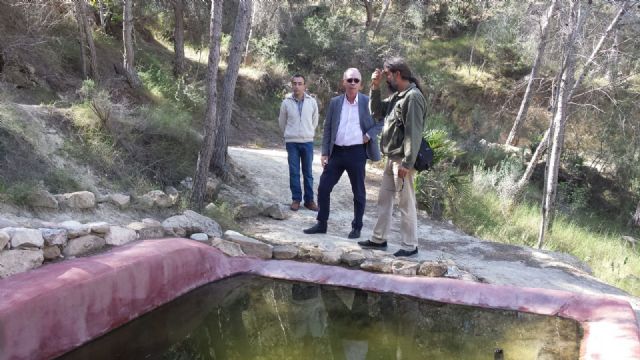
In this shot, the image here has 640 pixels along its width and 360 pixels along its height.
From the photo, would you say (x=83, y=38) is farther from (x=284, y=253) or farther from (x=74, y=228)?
(x=284, y=253)

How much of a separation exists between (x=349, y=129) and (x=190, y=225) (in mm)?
1670

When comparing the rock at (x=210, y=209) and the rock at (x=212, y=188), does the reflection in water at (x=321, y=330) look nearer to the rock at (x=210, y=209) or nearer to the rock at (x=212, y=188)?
the rock at (x=210, y=209)

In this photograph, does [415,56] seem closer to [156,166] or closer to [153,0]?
[153,0]

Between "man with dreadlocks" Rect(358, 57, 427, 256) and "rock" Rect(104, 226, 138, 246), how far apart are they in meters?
2.14

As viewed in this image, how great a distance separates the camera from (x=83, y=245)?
145 inches

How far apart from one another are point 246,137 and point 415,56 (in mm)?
9440

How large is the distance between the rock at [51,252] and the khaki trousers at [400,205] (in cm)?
262

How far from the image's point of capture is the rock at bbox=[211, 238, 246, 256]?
14.4ft

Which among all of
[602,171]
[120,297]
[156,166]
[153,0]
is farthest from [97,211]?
[602,171]

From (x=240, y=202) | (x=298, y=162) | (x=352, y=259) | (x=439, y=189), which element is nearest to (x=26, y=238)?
(x=352, y=259)

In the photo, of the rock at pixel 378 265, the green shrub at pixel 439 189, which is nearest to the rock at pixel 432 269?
the rock at pixel 378 265

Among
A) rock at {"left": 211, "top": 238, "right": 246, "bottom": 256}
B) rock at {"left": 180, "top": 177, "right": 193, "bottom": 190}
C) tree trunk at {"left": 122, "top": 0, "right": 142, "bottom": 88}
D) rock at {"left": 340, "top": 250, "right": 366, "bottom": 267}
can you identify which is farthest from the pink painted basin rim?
tree trunk at {"left": 122, "top": 0, "right": 142, "bottom": 88}

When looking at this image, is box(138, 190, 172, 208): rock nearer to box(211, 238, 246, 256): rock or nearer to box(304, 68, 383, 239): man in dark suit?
box(211, 238, 246, 256): rock

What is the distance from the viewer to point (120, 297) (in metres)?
3.30
